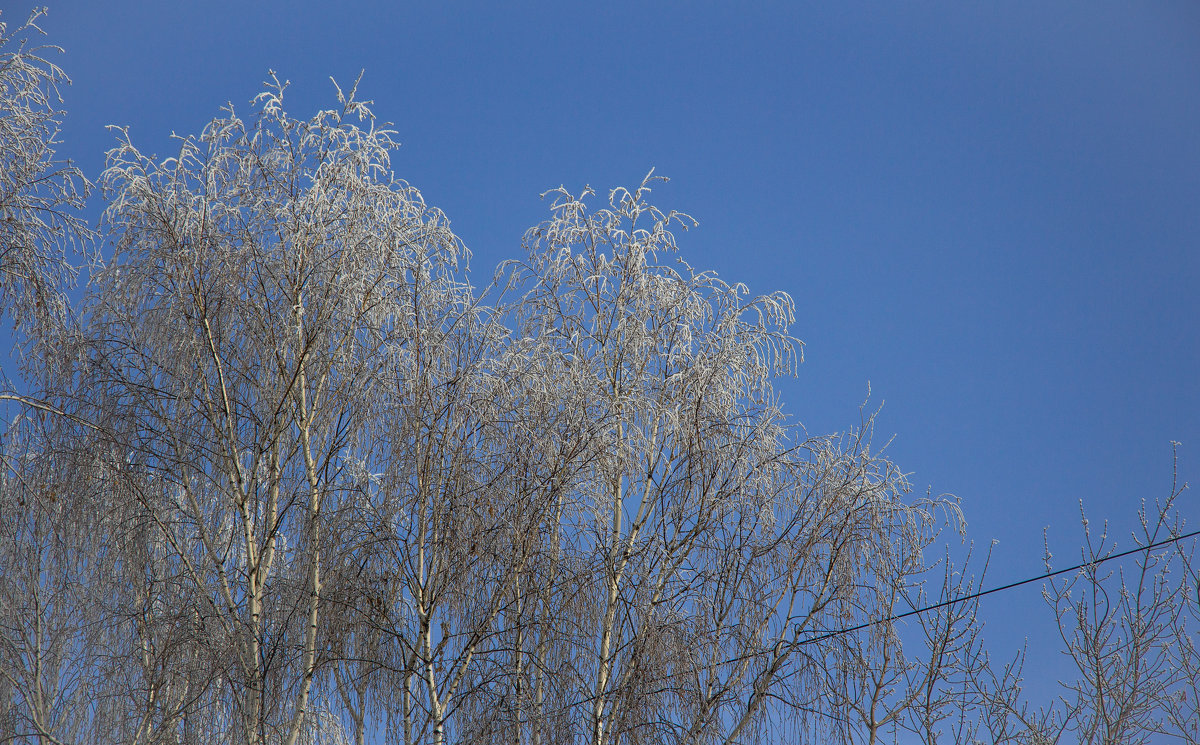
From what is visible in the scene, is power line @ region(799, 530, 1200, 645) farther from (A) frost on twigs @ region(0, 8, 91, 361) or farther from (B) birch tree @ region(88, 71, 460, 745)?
(A) frost on twigs @ region(0, 8, 91, 361)

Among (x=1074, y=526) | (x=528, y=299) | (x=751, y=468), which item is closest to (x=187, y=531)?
(x=528, y=299)

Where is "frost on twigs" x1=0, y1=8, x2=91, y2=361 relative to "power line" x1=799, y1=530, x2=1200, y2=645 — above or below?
above

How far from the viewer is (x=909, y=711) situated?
264 inches

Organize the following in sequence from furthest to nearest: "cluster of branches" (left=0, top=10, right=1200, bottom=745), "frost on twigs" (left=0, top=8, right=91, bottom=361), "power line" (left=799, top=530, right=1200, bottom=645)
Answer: "power line" (left=799, top=530, right=1200, bottom=645), "cluster of branches" (left=0, top=10, right=1200, bottom=745), "frost on twigs" (left=0, top=8, right=91, bottom=361)

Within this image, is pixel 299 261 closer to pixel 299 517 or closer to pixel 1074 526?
pixel 299 517

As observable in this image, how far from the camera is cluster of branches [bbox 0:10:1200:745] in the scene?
19.0 ft

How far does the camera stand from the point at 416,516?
6.11 m

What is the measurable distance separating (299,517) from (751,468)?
9.20ft

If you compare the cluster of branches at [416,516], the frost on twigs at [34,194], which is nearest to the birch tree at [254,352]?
the cluster of branches at [416,516]

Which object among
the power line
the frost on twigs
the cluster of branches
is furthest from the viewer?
the power line

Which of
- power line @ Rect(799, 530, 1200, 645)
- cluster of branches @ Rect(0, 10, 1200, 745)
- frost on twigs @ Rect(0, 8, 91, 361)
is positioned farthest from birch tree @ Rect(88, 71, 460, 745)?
power line @ Rect(799, 530, 1200, 645)

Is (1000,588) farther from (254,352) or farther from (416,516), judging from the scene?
(254,352)

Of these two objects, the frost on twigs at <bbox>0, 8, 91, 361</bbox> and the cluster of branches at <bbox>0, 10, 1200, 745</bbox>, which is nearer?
the frost on twigs at <bbox>0, 8, 91, 361</bbox>

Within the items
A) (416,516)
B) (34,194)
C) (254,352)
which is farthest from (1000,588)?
(34,194)
